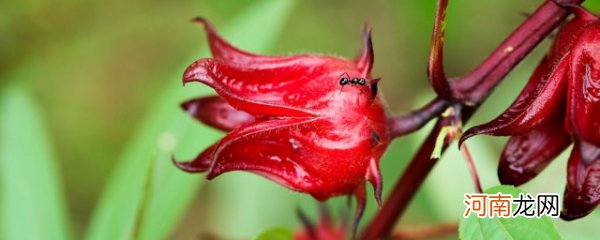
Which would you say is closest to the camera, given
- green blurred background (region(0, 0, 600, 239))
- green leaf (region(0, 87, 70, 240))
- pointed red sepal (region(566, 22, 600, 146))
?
pointed red sepal (region(566, 22, 600, 146))

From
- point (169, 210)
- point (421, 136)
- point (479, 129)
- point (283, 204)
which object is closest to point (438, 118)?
point (479, 129)

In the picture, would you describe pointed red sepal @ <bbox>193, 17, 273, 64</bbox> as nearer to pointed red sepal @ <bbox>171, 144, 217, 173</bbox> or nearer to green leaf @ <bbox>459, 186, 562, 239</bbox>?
pointed red sepal @ <bbox>171, 144, 217, 173</bbox>

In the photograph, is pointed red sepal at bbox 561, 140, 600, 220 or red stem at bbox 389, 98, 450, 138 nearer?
pointed red sepal at bbox 561, 140, 600, 220

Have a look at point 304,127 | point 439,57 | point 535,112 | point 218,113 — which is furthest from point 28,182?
point 535,112

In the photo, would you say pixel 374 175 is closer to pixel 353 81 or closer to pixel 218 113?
pixel 353 81

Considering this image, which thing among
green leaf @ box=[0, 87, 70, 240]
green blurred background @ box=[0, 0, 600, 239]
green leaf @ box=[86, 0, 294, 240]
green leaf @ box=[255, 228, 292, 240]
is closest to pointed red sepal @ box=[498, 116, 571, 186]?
green leaf @ box=[255, 228, 292, 240]
